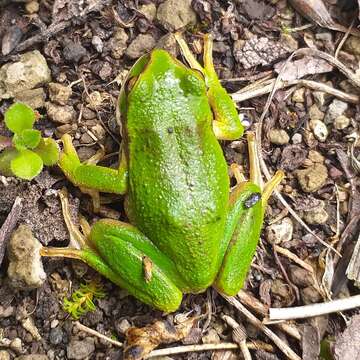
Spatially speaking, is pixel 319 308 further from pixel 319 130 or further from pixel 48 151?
pixel 48 151

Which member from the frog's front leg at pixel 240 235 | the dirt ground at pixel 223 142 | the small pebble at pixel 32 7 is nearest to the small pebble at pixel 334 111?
the dirt ground at pixel 223 142

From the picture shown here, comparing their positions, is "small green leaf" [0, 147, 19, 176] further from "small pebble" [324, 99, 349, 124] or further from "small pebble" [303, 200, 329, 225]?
"small pebble" [324, 99, 349, 124]

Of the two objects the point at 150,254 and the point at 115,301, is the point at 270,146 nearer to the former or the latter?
the point at 150,254

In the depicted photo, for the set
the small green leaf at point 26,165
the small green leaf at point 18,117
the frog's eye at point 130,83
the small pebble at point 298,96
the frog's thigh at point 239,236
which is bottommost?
the frog's thigh at point 239,236

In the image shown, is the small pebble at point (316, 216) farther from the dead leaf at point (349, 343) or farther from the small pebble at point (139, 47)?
the small pebble at point (139, 47)

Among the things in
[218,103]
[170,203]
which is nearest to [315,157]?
[218,103]

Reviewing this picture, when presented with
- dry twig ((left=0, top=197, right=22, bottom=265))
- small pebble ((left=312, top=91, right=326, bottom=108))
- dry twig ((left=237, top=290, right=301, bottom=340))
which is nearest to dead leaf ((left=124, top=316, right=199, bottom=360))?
dry twig ((left=237, top=290, right=301, bottom=340))
